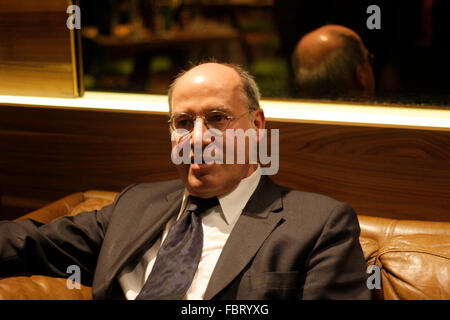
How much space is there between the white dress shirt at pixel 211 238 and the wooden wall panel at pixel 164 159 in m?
0.43

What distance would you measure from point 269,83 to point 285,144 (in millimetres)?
505

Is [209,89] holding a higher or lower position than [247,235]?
higher

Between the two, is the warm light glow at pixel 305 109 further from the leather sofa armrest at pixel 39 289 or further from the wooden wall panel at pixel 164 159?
the leather sofa armrest at pixel 39 289

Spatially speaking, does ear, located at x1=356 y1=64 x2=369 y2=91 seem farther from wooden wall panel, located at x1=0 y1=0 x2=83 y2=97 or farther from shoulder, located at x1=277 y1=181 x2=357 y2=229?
wooden wall panel, located at x1=0 y1=0 x2=83 y2=97

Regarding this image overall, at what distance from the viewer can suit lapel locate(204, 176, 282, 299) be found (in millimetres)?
1434

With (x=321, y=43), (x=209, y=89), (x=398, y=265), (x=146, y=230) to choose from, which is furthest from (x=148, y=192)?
(x=321, y=43)

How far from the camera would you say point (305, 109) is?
220cm

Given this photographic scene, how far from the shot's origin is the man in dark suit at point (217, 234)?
56.2 inches

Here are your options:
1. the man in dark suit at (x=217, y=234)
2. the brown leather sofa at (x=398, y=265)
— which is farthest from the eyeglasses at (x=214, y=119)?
the brown leather sofa at (x=398, y=265)

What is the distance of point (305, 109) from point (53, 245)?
4.00ft

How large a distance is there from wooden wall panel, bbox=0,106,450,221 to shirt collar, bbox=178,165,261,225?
0.43 metres

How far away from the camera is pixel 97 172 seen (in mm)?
2340

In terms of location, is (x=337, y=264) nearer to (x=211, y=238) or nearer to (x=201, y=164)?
(x=211, y=238)

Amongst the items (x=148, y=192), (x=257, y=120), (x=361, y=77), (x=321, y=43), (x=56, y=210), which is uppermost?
(x=321, y=43)
